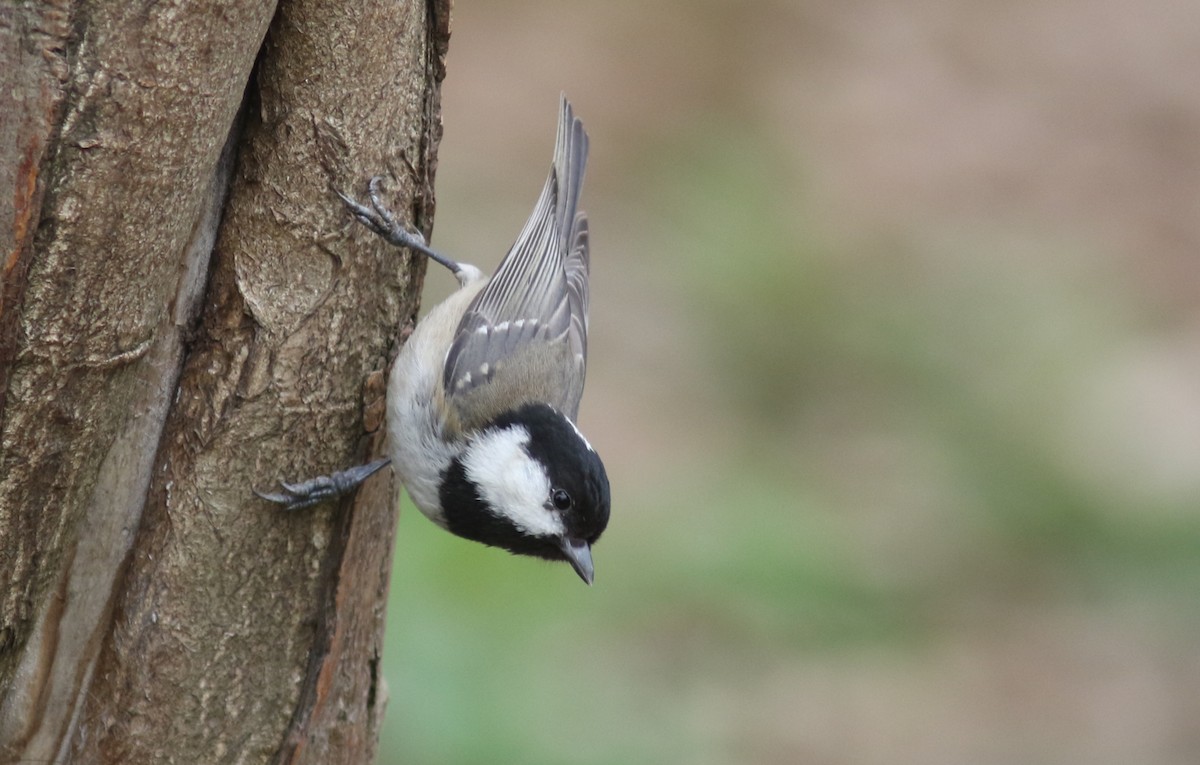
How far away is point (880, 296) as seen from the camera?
8445mm

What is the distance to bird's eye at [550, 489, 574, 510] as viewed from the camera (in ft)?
11.3

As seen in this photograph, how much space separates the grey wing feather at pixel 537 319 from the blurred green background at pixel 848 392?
1359 millimetres

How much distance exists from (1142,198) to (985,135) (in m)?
1.27

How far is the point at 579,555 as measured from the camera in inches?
138

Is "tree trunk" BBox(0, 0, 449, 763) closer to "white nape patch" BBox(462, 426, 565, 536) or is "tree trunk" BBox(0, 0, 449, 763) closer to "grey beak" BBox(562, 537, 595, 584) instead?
"white nape patch" BBox(462, 426, 565, 536)

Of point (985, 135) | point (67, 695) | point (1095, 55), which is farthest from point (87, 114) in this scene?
point (1095, 55)

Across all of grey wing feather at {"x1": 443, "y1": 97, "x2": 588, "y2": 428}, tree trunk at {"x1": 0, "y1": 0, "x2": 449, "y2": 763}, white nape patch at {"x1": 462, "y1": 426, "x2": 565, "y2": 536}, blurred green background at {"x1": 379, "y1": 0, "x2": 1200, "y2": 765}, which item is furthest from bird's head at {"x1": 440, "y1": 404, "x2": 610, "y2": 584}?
blurred green background at {"x1": 379, "y1": 0, "x2": 1200, "y2": 765}

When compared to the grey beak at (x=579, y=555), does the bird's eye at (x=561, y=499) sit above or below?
above

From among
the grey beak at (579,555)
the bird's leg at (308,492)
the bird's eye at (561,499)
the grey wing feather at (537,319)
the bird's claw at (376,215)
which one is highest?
the grey wing feather at (537,319)

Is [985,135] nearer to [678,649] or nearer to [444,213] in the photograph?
[444,213]

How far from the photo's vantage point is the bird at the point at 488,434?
336cm

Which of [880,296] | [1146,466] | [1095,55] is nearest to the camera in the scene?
[1146,466]

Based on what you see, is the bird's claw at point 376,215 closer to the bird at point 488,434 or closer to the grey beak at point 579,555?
the bird at point 488,434

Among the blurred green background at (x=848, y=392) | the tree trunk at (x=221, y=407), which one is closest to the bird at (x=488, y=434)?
the tree trunk at (x=221, y=407)
